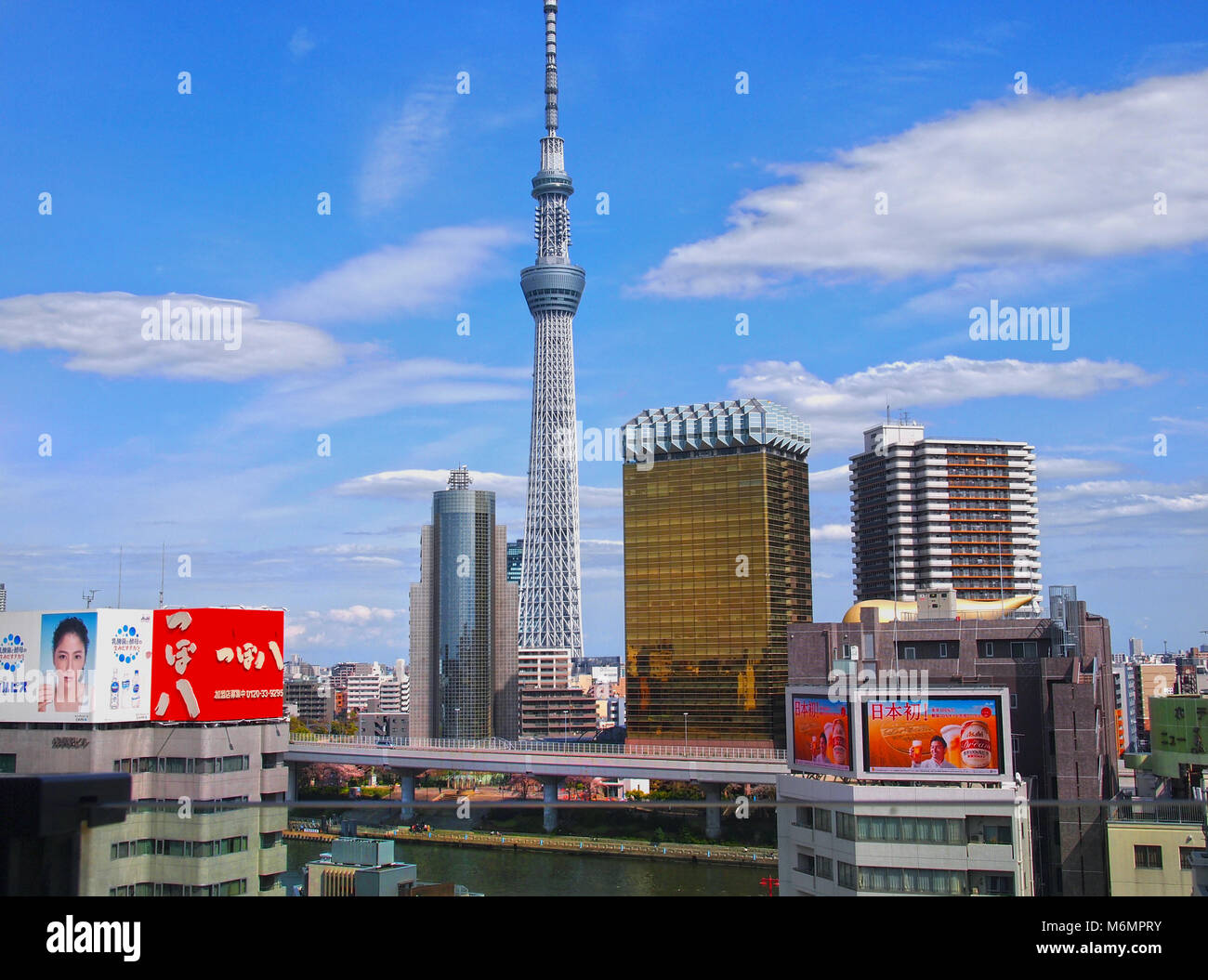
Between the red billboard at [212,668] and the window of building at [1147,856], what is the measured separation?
32.4m

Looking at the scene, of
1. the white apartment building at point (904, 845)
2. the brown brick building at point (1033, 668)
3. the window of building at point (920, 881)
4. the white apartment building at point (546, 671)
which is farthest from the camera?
the white apartment building at point (546, 671)

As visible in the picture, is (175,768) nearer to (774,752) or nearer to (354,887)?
(354,887)

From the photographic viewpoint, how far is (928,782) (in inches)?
906

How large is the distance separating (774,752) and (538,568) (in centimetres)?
5979

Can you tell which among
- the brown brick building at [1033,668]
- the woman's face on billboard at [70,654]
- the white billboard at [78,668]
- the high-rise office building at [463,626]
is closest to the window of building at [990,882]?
the brown brick building at [1033,668]

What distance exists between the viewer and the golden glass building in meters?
77.7

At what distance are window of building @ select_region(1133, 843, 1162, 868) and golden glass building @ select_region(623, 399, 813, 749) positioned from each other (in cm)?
6943

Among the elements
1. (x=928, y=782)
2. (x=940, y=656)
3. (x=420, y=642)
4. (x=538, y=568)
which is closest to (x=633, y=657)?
(x=420, y=642)

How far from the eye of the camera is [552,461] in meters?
119

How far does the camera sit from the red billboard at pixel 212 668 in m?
34.8

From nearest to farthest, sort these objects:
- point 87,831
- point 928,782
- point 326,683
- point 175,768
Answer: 1. point 87,831
2. point 928,782
3. point 175,768
4. point 326,683

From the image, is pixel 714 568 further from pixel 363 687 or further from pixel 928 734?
pixel 363 687

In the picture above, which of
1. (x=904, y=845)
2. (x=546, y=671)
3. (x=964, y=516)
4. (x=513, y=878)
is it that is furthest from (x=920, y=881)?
(x=546, y=671)

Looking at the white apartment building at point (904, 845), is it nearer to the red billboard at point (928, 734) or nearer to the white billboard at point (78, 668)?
the red billboard at point (928, 734)
